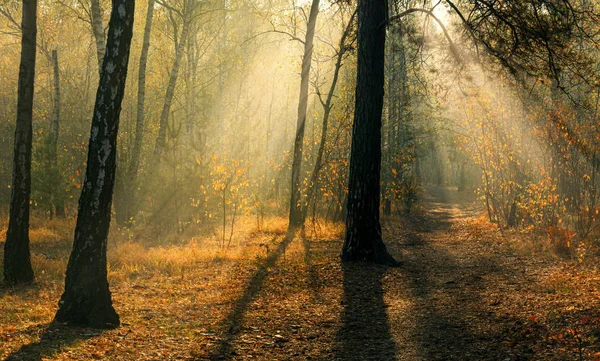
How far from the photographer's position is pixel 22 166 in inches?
294

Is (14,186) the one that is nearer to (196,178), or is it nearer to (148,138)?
(196,178)

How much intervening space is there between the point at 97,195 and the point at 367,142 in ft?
16.2

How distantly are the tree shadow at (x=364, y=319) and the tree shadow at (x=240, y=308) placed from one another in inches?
44.3

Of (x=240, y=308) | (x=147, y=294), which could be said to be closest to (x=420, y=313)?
(x=240, y=308)

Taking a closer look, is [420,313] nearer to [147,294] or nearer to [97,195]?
[147,294]

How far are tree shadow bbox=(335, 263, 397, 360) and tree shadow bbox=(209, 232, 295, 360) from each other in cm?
112

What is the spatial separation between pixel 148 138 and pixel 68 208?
10.3 m

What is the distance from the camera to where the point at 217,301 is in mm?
7016

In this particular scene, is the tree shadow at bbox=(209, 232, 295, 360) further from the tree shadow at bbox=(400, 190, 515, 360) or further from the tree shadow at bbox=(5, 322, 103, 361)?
the tree shadow at bbox=(400, 190, 515, 360)

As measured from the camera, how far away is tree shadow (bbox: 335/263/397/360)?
16.1ft

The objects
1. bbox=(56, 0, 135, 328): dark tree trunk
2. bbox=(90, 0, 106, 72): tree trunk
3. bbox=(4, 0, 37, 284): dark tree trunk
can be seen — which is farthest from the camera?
bbox=(90, 0, 106, 72): tree trunk

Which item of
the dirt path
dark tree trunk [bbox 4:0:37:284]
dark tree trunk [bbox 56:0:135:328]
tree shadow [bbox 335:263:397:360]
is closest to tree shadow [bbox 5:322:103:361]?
dark tree trunk [bbox 56:0:135:328]

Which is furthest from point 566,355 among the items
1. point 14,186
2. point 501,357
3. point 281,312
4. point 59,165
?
point 59,165

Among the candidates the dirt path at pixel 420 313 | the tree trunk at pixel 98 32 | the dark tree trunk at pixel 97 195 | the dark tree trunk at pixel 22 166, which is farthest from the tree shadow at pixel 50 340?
the tree trunk at pixel 98 32
